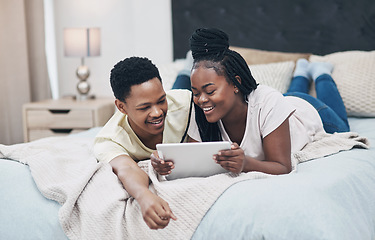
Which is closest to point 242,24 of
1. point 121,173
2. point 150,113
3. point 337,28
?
point 337,28

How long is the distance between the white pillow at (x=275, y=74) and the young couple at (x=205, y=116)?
2.80 ft

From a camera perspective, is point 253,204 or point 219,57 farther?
point 219,57

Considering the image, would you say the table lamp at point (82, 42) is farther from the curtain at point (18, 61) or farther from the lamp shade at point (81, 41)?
the curtain at point (18, 61)

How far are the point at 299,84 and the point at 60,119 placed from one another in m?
1.61

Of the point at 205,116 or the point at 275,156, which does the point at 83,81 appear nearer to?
the point at 205,116

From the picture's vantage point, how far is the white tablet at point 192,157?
45.9 inches

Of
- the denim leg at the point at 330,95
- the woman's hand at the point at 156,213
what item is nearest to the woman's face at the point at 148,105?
the woman's hand at the point at 156,213

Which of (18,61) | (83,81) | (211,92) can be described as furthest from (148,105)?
(18,61)

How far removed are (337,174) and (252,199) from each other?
1.08 feet

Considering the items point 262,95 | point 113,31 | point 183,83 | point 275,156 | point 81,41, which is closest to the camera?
point 275,156

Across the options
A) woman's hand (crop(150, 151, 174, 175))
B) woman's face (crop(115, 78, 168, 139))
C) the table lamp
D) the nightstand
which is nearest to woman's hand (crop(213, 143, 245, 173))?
woman's hand (crop(150, 151, 174, 175))

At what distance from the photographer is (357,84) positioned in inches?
92.4

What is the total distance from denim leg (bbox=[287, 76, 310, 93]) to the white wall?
1.20 m

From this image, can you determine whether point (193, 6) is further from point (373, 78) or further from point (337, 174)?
point (337, 174)
